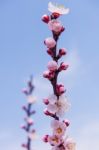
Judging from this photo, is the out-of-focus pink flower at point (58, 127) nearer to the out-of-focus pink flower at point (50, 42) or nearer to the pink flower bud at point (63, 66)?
the pink flower bud at point (63, 66)

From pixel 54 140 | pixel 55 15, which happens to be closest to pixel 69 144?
pixel 54 140

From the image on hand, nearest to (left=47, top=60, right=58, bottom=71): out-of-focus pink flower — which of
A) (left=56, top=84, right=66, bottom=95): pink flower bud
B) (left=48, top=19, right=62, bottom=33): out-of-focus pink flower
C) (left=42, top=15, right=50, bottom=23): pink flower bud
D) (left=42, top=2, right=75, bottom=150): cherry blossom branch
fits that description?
(left=42, top=2, right=75, bottom=150): cherry blossom branch

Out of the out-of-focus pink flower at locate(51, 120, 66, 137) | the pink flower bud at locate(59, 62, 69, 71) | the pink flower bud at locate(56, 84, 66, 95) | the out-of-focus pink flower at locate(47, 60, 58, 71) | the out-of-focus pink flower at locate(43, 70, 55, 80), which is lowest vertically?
the out-of-focus pink flower at locate(51, 120, 66, 137)

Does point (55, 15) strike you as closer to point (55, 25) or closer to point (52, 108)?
point (55, 25)

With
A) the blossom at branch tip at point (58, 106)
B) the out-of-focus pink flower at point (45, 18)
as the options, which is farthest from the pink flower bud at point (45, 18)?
the blossom at branch tip at point (58, 106)

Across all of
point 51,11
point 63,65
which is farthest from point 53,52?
point 51,11

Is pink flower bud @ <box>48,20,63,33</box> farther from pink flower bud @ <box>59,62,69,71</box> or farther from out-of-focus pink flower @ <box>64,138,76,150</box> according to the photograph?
out-of-focus pink flower @ <box>64,138,76,150</box>

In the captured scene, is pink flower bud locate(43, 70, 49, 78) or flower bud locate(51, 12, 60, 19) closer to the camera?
pink flower bud locate(43, 70, 49, 78)
